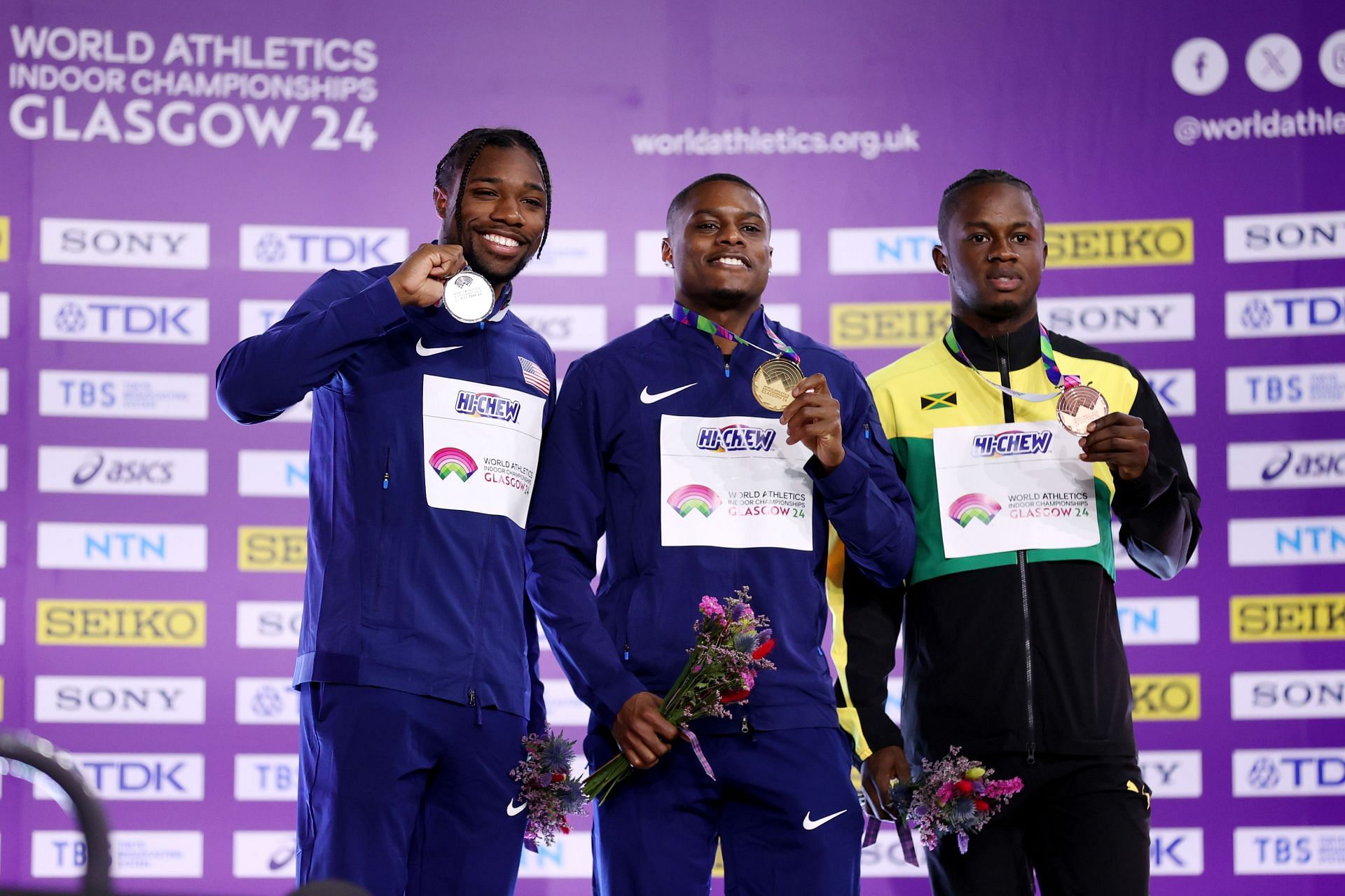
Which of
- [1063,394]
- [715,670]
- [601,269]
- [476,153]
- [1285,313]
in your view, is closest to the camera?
[715,670]

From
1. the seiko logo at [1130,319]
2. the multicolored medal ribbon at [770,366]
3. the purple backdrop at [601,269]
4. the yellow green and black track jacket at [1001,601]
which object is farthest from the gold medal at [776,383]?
the seiko logo at [1130,319]

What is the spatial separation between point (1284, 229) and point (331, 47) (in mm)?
3477

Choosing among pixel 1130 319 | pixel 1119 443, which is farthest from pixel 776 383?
pixel 1130 319

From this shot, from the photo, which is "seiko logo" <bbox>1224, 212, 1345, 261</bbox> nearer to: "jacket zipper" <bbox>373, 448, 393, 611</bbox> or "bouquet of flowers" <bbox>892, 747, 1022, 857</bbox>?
"bouquet of flowers" <bbox>892, 747, 1022, 857</bbox>

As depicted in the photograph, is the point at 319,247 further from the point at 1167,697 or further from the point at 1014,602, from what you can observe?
the point at 1167,697

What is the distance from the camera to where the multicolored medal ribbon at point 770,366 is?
239cm

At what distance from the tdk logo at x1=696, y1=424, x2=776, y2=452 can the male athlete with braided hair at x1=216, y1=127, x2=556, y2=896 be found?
36cm

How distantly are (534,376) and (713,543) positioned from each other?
0.54 meters

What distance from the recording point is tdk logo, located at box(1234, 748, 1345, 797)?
4301mm

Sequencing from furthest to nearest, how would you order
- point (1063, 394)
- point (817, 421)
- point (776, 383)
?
point (1063, 394) < point (776, 383) < point (817, 421)

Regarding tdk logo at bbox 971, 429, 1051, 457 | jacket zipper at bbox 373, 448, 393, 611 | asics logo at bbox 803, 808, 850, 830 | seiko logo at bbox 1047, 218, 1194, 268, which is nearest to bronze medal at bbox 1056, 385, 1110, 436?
tdk logo at bbox 971, 429, 1051, 457

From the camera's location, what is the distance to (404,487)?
2381 millimetres

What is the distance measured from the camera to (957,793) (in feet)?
7.59

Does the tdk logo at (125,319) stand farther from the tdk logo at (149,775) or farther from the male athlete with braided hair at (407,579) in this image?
the male athlete with braided hair at (407,579)
